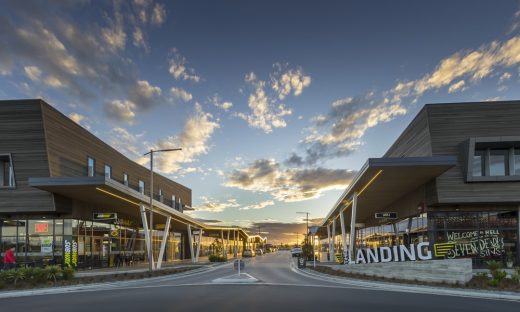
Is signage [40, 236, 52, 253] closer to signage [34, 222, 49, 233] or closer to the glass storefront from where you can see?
the glass storefront

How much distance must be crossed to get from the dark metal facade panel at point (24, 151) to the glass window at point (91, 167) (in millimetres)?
5648

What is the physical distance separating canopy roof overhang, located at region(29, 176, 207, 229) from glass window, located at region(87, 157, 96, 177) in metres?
2.26

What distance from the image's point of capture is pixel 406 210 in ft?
116

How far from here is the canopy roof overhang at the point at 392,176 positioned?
2412cm

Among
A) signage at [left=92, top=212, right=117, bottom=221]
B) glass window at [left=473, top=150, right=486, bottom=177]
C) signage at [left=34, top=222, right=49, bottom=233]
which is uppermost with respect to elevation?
glass window at [left=473, top=150, right=486, bottom=177]

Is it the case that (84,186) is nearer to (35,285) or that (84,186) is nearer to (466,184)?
(35,285)

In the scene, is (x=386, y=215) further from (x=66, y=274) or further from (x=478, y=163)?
(x=66, y=274)

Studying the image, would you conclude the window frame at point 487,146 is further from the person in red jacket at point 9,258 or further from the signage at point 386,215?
the person in red jacket at point 9,258

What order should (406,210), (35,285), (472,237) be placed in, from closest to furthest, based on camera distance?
(35,285), (472,237), (406,210)

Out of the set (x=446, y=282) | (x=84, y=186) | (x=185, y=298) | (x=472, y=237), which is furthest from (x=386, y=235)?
(x=185, y=298)

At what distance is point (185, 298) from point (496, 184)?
2126cm

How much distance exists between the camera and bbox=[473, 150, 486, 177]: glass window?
28.9 meters

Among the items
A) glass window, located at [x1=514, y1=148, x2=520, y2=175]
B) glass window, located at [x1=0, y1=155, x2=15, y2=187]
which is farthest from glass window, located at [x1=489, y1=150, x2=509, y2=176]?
glass window, located at [x1=0, y1=155, x2=15, y2=187]

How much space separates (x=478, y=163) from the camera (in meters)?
29.1
